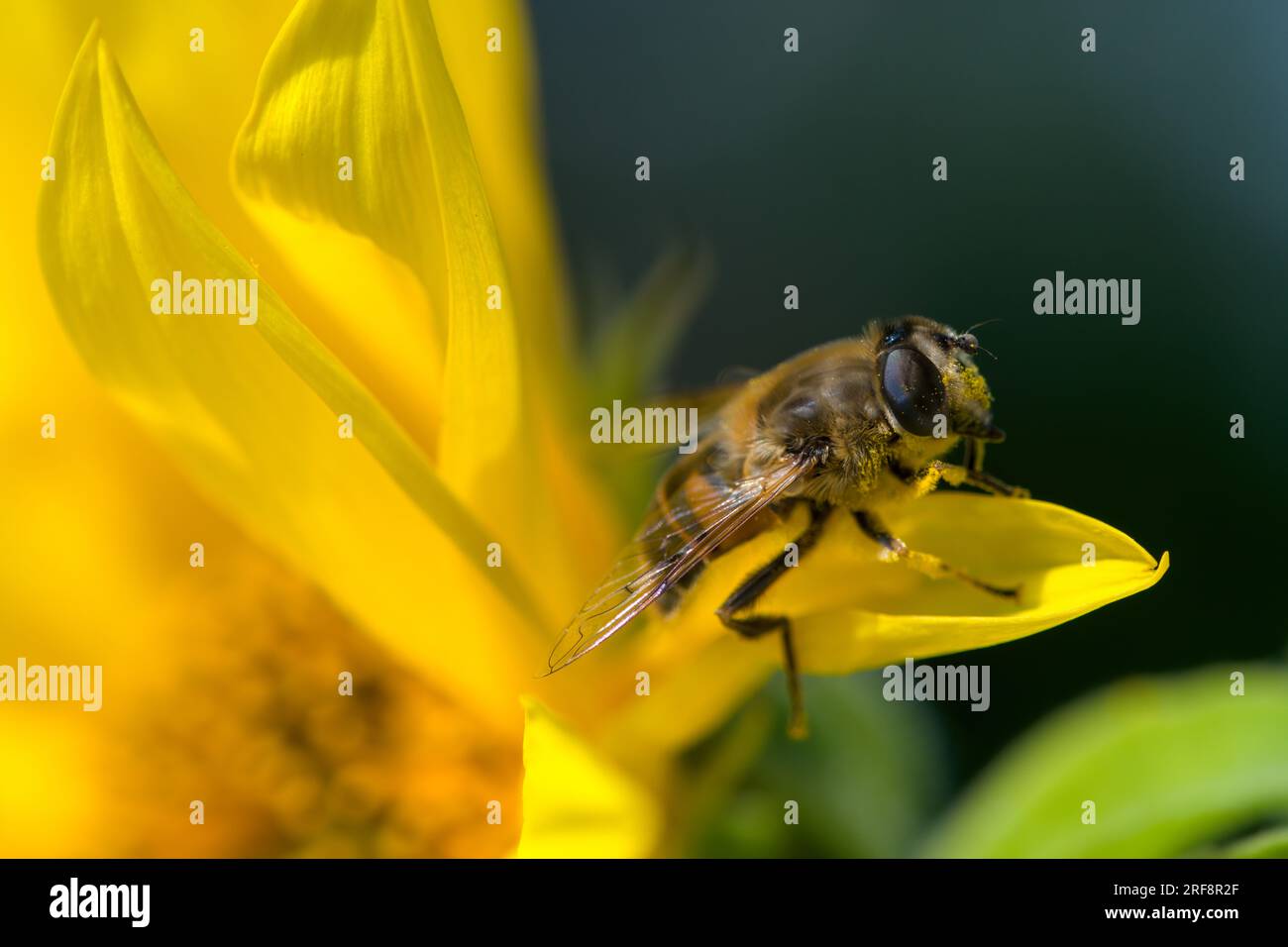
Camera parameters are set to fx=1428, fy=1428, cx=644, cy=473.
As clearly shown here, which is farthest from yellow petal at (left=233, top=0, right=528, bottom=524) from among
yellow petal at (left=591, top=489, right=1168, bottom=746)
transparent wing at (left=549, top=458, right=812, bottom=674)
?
yellow petal at (left=591, top=489, right=1168, bottom=746)

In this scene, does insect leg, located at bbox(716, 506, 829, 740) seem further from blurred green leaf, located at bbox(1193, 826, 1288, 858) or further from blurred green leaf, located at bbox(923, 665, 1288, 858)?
blurred green leaf, located at bbox(1193, 826, 1288, 858)

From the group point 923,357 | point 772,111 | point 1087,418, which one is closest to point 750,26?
point 772,111

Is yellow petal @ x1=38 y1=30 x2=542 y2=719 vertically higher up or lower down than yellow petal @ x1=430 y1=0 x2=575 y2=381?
lower down

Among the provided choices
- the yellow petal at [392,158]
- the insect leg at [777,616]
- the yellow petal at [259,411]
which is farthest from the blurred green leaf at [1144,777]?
the yellow petal at [392,158]

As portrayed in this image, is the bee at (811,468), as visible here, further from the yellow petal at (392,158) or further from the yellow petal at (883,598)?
the yellow petal at (392,158)

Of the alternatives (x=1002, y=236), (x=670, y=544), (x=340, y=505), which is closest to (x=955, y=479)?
(x=670, y=544)

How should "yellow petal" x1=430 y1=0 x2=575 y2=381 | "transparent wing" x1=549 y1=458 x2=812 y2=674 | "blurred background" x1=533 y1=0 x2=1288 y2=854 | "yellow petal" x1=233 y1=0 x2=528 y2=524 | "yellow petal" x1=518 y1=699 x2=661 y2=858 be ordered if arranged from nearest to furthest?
"yellow petal" x1=233 y1=0 x2=528 y2=524, "yellow petal" x1=518 y1=699 x2=661 y2=858, "transparent wing" x1=549 y1=458 x2=812 y2=674, "yellow petal" x1=430 y1=0 x2=575 y2=381, "blurred background" x1=533 y1=0 x2=1288 y2=854

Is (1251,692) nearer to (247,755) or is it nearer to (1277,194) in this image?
(1277,194)

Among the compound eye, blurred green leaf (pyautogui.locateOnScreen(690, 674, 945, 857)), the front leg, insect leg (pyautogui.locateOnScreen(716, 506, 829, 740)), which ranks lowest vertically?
blurred green leaf (pyautogui.locateOnScreen(690, 674, 945, 857))
